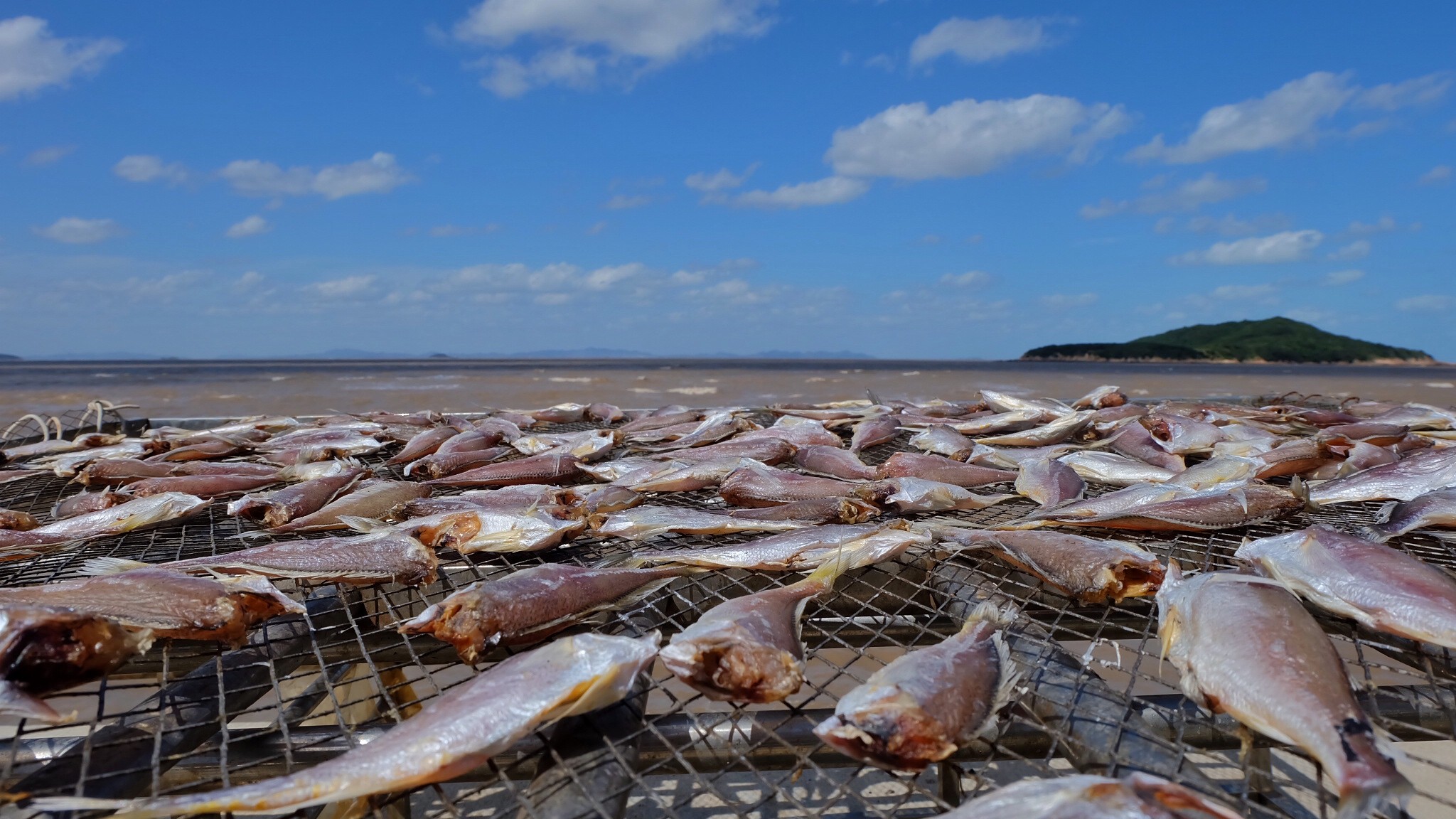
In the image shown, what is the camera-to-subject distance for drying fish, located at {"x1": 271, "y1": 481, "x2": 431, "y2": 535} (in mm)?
2938

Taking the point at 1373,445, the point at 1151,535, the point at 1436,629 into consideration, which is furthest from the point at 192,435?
the point at 1373,445

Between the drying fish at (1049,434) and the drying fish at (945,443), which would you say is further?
the drying fish at (1049,434)

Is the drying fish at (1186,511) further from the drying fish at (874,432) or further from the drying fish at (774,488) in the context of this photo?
the drying fish at (874,432)

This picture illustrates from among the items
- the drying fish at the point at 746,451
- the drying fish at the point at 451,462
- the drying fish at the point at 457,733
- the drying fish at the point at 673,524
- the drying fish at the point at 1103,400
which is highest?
the drying fish at the point at 1103,400

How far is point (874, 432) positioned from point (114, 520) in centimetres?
397

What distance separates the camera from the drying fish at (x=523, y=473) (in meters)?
3.69

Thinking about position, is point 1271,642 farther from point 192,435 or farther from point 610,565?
point 192,435

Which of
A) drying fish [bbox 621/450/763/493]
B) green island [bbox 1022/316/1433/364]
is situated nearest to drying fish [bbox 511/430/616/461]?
drying fish [bbox 621/450/763/493]

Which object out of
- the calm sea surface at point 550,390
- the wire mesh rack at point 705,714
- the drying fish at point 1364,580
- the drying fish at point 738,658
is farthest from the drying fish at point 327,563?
the calm sea surface at point 550,390

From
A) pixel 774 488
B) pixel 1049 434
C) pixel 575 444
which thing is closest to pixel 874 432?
pixel 1049 434

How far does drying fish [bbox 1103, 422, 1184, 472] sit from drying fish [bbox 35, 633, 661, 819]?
3310mm

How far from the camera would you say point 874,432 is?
4.98 metres

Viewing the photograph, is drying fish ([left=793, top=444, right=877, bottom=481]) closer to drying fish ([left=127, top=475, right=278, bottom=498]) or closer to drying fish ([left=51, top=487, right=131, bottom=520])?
drying fish ([left=127, top=475, right=278, bottom=498])

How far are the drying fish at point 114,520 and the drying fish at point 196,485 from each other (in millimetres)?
200
